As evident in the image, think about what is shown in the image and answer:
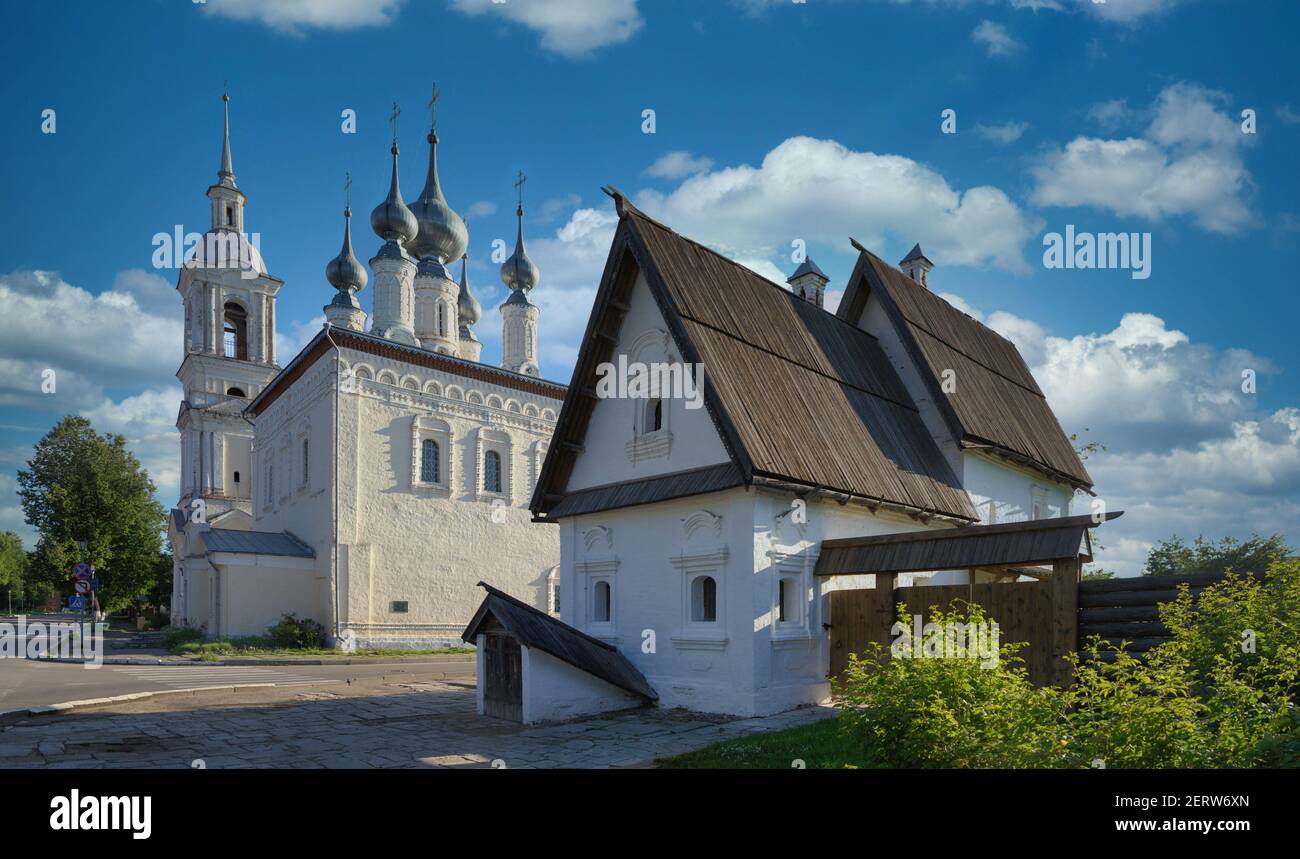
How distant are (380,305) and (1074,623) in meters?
30.7

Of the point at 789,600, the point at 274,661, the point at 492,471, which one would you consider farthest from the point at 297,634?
the point at 789,600

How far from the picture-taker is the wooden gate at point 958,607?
40.3 ft

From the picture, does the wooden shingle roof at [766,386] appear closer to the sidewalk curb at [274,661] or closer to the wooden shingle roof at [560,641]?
the wooden shingle roof at [560,641]

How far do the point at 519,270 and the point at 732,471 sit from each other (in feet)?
109

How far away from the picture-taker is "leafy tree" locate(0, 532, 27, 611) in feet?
291

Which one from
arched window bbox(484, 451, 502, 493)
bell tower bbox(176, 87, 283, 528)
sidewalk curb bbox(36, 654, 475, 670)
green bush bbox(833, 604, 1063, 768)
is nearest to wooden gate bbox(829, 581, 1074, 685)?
green bush bbox(833, 604, 1063, 768)

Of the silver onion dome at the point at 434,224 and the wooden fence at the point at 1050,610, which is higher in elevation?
the silver onion dome at the point at 434,224

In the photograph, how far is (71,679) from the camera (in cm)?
2106

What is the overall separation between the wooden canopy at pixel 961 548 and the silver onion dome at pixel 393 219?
2814 cm

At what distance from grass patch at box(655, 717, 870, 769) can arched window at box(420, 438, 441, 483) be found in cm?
2342

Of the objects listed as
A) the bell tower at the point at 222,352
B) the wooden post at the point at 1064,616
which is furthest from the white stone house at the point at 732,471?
the bell tower at the point at 222,352

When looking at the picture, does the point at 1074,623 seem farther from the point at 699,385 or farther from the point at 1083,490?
the point at 1083,490

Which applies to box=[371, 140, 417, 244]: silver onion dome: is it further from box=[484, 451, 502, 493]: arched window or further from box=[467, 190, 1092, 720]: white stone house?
box=[467, 190, 1092, 720]: white stone house
